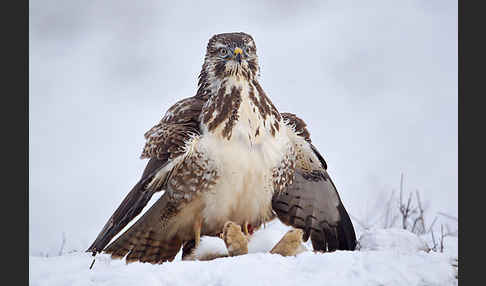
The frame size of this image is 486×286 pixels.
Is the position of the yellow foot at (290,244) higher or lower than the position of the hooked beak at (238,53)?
lower

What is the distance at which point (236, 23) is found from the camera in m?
3.12

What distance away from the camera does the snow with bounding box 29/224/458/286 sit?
242 centimetres

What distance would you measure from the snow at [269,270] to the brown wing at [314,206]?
57cm

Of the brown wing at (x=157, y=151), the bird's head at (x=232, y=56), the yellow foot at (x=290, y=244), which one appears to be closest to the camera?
the brown wing at (x=157, y=151)

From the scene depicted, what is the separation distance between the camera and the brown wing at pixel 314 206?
3285mm

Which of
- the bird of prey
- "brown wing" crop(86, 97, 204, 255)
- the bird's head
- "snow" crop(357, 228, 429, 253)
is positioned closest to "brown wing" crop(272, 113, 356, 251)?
the bird of prey

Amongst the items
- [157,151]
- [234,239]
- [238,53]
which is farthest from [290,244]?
[238,53]

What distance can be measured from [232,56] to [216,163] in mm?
525

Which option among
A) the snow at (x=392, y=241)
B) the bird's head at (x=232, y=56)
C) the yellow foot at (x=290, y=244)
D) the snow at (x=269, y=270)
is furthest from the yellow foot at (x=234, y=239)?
the bird's head at (x=232, y=56)

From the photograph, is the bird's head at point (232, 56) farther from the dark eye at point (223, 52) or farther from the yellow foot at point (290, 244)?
the yellow foot at point (290, 244)

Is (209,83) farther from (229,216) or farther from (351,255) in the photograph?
(351,255)

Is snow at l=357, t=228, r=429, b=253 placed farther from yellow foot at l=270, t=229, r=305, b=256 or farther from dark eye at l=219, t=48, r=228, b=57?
dark eye at l=219, t=48, r=228, b=57

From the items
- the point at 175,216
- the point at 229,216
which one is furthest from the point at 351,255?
the point at 175,216
